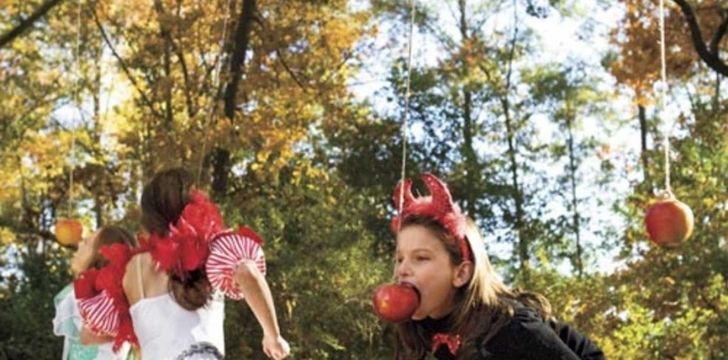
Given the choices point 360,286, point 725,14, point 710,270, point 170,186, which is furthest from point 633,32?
point 170,186

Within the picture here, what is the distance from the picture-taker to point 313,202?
10.9 m

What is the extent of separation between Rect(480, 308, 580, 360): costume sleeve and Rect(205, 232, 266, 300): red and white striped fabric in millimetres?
1417

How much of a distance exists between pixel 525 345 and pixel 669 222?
4.61 ft

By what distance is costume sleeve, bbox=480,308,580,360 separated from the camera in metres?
2.38

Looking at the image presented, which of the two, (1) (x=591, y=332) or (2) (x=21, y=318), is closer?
(2) (x=21, y=318)

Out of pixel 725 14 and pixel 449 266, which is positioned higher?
pixel 725 14

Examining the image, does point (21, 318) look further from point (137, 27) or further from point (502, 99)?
point (502, 99)

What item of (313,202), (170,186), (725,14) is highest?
(725,14)

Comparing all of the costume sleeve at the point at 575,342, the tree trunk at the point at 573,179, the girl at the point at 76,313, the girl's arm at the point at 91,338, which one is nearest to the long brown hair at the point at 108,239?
the girl at the point at 76,313

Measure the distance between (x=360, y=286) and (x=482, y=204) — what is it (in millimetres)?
8737

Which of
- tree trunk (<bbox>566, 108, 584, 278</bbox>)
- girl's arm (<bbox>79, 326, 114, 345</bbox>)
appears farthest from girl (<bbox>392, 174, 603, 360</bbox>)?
tree trunk (<bbox>566, 108, 584, 278</bbox>)

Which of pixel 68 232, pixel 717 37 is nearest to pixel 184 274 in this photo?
pixel 68 232

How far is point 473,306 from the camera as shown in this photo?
2.49m

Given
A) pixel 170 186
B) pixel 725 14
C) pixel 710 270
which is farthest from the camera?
pixel 710 270
